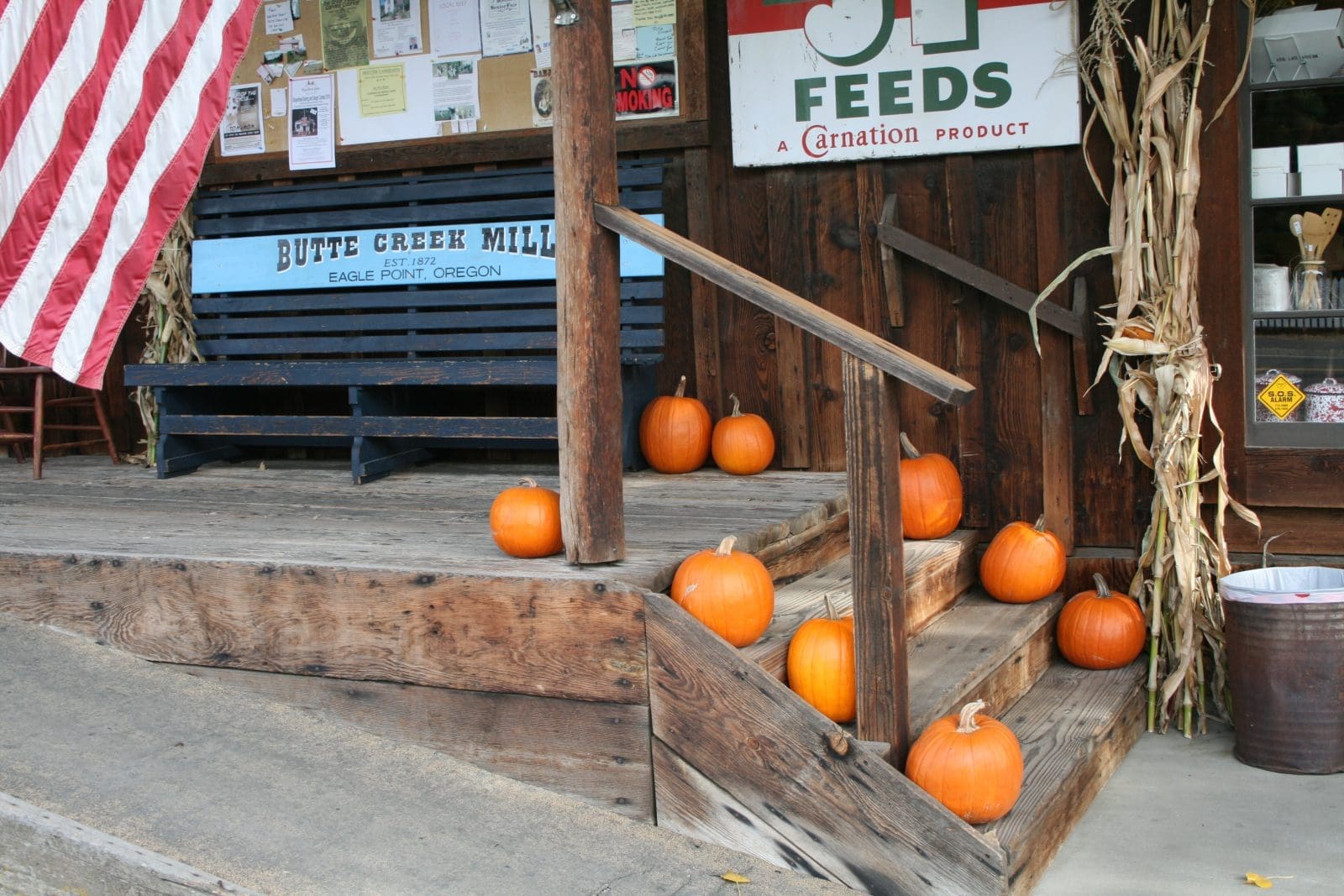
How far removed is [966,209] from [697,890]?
117 inches

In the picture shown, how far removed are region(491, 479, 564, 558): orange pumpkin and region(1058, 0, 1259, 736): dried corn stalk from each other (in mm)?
2060

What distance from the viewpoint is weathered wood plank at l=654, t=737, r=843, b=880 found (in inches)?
137

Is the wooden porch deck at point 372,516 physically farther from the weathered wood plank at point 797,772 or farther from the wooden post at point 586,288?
the weathered wood plank at point 797,772

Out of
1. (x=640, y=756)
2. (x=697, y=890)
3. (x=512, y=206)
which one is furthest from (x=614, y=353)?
(x=512, y=206)

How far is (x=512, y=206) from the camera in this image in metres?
5.80

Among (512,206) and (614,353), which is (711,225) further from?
(614,353)

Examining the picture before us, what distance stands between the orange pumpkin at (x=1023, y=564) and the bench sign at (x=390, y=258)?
1732mm

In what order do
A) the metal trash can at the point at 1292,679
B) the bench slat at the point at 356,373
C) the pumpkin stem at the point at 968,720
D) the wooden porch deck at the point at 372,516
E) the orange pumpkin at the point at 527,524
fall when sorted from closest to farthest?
the pumpkin stem at the point at 968,720
the orange pumpkin at the point at 527,524
the wooden porch deck at the point at 372,516
the metal trash can at the point at 1292,679
the bench slat at the point at 356,373

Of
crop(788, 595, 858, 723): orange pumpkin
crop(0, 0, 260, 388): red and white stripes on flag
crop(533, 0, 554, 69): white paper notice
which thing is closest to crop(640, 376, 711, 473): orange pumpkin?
crop(533, 0, 554, 69): white paper notice

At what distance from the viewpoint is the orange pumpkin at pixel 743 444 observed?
18.1 feet

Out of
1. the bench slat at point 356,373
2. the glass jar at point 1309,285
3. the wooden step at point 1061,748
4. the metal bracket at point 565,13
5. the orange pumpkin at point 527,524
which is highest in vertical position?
the metal bracket at point 565,13

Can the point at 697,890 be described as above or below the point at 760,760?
below

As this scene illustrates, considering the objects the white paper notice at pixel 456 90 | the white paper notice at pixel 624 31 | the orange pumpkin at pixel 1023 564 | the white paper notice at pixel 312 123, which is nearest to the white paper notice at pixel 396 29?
the white paper notice at pixel 456 90

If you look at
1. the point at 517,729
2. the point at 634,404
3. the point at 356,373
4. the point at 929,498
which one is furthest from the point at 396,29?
the point at 517,729
